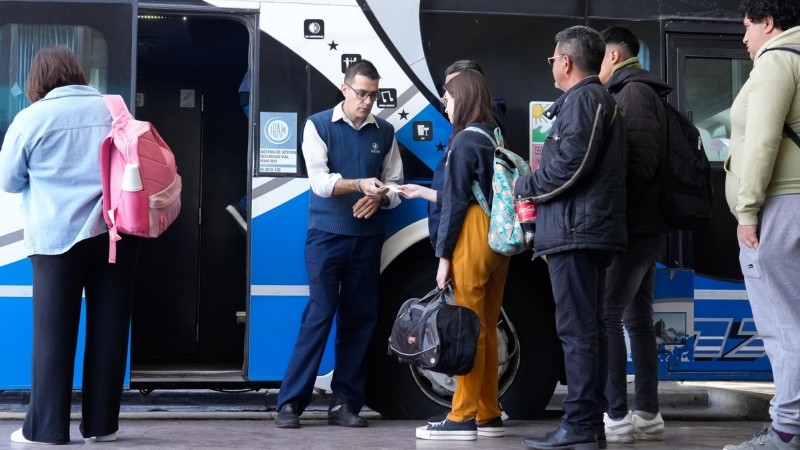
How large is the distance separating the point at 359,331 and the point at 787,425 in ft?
7.69

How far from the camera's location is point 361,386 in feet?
20.2

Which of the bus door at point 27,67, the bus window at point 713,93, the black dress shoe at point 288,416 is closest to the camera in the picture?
the bus door at point 27,67

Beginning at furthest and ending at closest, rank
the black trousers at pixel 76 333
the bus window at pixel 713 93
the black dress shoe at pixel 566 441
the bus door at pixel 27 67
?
the bus window at pixel 713 93 → the bus door at pixel 27 67 → the black trousers at pixel 76 333 → the black dress shoe at pixel 566 441

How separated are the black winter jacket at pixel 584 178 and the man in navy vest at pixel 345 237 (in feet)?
3.75

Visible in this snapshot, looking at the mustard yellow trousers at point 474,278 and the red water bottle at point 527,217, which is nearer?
the red water bottle at point 527,217

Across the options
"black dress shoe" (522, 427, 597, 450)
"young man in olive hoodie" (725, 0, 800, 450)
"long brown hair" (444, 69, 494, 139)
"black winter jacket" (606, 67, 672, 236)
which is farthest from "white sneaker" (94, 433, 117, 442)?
"young man in olive hoodie" (725, 0, 800, 450)

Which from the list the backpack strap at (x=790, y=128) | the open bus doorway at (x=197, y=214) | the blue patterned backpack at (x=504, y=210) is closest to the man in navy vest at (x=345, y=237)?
the blue patterned backpack at (x=504, y=210)

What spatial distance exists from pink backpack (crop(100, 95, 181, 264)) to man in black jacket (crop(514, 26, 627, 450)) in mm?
1740

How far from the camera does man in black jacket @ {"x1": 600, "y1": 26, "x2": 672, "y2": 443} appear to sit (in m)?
5.45

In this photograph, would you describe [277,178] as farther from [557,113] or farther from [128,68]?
[557,113]

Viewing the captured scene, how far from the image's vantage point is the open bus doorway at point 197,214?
7.67 meters

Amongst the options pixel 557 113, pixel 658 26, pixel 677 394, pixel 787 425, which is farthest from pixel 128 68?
pixel 677 394

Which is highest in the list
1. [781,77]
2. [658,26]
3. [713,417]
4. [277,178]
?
[658,26]

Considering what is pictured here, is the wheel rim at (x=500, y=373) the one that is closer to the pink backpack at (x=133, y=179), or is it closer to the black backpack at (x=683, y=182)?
the black backpack at (x=683, y=182)
